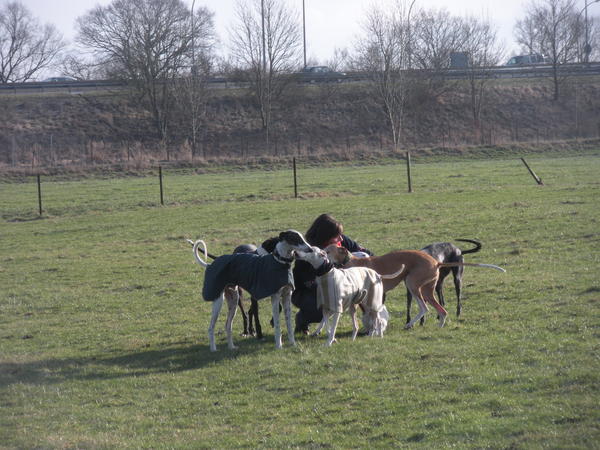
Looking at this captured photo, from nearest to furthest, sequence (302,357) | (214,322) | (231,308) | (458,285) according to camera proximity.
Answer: (302,357) → (214,322) → (231,308) → (458,285)

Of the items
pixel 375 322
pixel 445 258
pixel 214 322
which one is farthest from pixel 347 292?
pixel 445 258

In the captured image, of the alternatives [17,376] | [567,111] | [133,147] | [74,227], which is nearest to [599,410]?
[17,376]

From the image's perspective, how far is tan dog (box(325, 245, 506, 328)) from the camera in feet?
31.7

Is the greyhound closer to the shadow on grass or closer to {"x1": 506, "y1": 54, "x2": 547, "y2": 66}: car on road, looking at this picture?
the shadow on grass

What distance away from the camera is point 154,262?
17.3 meters

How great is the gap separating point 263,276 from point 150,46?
54.3 metres

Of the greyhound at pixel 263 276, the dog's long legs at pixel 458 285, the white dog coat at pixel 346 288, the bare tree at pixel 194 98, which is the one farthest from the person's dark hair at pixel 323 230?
the bare tree at pixel 194 98

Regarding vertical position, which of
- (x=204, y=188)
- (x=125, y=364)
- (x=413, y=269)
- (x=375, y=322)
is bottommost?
(x=125, y=364)

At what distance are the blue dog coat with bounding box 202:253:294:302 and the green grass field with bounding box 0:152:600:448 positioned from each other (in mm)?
801

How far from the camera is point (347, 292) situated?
8.93m

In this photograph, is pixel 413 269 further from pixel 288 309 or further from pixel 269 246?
pixel 269 246

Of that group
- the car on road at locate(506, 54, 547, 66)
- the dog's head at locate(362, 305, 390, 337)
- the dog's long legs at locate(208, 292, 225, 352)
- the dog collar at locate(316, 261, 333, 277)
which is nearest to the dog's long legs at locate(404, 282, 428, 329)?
the dog's head at locate(362, 305, 390, 337)

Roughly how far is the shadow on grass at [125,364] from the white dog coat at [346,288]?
41.4 inches

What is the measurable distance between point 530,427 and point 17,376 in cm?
610
